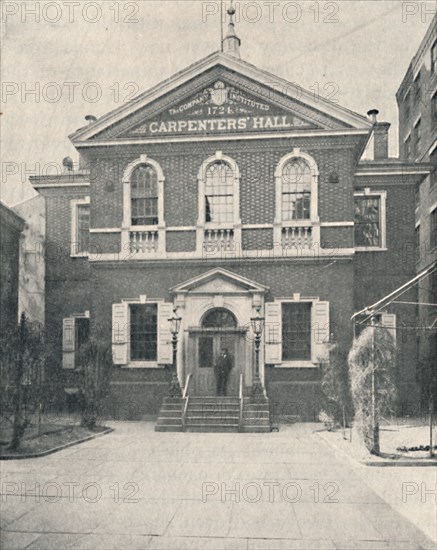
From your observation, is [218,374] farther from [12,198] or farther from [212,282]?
[12,198]

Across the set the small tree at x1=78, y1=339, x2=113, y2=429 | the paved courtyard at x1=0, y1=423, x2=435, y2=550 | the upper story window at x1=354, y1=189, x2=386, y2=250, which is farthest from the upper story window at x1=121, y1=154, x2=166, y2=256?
the paved courtyard at x1=0, y1=423, x2=435, y2=550

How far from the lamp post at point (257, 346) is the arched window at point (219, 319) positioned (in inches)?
24.4

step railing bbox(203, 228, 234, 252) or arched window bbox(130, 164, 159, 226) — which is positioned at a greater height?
arched window bbox(130, 164, 159, 226)

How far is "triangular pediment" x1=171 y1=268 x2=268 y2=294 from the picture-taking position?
704 inches

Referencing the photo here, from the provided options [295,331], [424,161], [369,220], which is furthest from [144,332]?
[424,161]

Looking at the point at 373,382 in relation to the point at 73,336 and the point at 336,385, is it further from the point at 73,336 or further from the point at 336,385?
the point at 73,336

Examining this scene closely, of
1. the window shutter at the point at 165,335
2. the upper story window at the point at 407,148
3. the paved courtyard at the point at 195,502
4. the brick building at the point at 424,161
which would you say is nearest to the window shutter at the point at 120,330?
the window shutter at the point at 165,335

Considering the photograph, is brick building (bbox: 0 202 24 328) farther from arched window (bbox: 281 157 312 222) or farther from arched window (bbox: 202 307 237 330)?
arched window (bbox: 281 157 312 222)

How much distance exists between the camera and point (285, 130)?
18078mm

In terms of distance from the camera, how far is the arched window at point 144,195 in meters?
18.6

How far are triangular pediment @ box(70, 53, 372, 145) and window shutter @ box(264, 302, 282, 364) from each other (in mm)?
4762

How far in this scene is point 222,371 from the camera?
1778cm

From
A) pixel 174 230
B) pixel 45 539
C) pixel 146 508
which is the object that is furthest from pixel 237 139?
pixel 45 539

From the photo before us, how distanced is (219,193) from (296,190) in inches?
83.3
